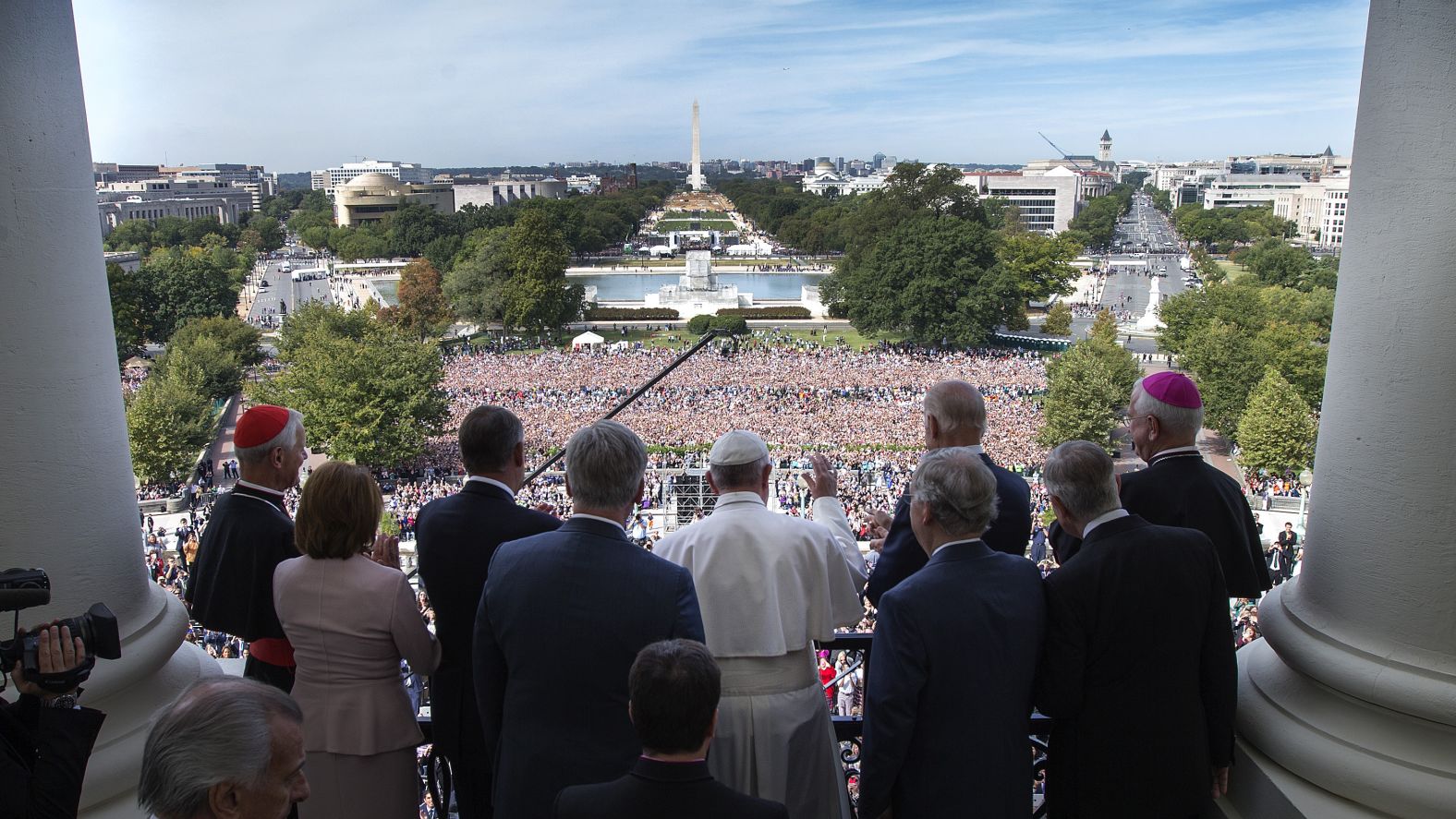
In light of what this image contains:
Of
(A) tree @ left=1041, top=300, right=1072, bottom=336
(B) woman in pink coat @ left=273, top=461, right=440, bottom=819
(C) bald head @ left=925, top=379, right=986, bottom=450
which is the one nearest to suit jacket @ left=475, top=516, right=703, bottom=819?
(B) woman in pink coat @ left=273, top=461, right=440, bottom=819

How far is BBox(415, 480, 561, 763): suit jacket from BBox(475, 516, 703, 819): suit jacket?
0.48m

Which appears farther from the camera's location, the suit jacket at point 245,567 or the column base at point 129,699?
the suit jacket at point 245,567

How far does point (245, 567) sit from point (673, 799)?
6.36ft

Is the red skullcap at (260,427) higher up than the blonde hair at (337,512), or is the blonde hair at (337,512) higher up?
the red skullcap at (260,427)

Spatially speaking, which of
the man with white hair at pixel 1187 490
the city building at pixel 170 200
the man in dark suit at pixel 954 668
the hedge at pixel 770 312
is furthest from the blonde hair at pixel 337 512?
the city building at pixel 170 200

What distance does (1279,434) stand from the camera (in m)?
23.7

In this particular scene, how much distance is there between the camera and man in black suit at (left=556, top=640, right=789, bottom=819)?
2373mm

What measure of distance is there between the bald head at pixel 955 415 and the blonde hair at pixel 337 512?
6.25 feet

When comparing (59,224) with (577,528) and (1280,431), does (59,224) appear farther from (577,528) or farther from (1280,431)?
(1280,431)

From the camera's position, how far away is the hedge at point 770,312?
5219 cm

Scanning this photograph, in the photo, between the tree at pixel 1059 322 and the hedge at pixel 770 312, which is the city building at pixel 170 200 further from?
the tree at pixel 1059 322

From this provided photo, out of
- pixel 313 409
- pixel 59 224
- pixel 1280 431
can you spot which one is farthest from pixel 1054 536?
pixel 313 409

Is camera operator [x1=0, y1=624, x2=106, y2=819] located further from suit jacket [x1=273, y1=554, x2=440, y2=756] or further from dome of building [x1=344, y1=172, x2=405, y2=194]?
dome of building [x1=344, y1=172, x2=405, y2=194]

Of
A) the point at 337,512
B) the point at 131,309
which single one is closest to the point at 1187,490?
the point at 337,512
